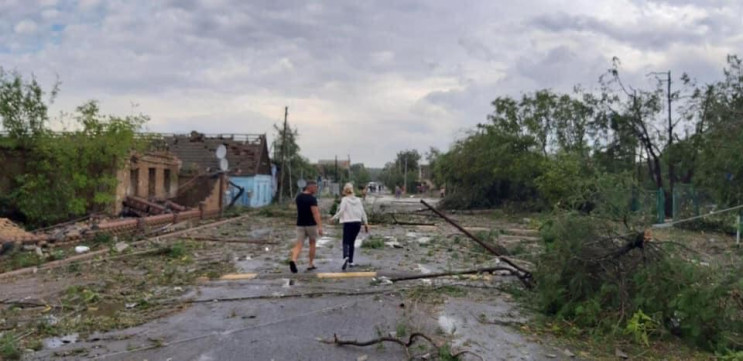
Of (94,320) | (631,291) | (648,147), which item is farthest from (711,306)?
(648,147)

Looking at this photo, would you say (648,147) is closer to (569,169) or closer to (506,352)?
(569,169)

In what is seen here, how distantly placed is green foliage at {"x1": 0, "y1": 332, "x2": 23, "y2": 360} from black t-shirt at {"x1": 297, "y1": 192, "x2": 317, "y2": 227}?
5.18 meters

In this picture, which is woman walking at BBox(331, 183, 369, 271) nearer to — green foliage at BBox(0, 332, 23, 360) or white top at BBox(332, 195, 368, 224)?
white top at BBox(332, 195, 368, 224)

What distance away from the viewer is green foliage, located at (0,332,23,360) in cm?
541

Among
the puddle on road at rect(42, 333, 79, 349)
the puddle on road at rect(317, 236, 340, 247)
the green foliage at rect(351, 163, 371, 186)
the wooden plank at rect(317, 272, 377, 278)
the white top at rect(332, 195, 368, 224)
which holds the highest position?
the green foliage at rect(351, 163, 371, 186)

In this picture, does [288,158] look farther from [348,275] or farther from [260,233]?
[348,275]

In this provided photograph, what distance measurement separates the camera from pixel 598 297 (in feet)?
22.7

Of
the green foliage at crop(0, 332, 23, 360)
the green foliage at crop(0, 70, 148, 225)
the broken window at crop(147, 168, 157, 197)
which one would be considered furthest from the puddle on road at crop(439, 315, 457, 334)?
the broken window at crop(147, 168, 157, 197)

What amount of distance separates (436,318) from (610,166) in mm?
32368

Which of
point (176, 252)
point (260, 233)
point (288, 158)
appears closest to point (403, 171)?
point (288, 158)

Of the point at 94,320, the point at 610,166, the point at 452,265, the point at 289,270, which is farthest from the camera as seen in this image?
the point at 610,166

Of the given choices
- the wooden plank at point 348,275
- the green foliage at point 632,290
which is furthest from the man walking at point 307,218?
the green foliage at point 632,290

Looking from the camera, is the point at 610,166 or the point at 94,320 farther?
the point at 610,166

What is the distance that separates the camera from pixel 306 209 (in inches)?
406
